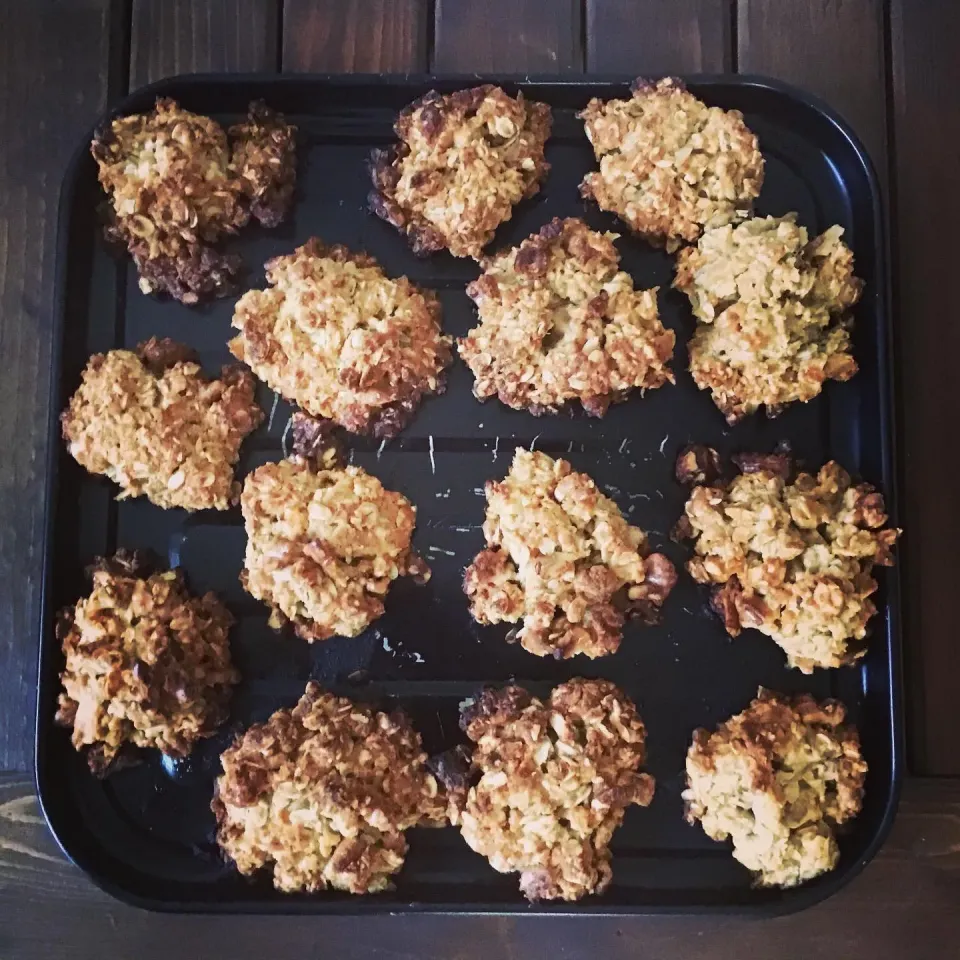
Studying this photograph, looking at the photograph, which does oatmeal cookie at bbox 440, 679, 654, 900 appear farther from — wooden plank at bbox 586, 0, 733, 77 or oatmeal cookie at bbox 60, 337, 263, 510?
wooden plank at bbox 586, 0, 733, 77

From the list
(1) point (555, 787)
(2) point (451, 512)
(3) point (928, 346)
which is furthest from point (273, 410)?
(3) point (928, 346)

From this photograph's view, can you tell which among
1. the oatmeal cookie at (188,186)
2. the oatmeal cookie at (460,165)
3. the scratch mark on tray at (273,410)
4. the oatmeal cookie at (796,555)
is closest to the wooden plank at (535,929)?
the oatmeal cookie at (796,555)

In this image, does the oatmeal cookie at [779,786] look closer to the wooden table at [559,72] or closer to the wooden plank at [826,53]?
the wooden table at [559,72]

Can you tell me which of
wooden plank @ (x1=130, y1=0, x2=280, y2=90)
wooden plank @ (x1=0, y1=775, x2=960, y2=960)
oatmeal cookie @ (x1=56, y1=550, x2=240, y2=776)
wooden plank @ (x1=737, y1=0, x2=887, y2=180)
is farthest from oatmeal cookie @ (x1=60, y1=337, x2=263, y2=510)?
wooden plank @ (x1=737, y1=0, x2=887, y2=180)

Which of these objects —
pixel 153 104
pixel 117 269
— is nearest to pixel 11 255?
pixel 117 269

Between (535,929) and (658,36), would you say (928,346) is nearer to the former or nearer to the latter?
(658,36)
